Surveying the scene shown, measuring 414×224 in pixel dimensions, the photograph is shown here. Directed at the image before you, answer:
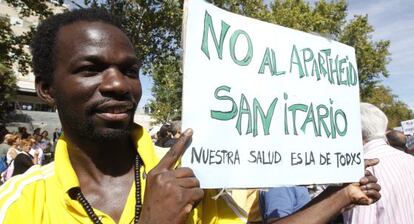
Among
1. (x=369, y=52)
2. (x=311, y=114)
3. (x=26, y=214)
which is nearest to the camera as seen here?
(x=26, y=214)

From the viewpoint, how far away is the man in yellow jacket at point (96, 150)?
1.38 metres

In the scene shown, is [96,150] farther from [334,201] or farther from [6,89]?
[6,89]

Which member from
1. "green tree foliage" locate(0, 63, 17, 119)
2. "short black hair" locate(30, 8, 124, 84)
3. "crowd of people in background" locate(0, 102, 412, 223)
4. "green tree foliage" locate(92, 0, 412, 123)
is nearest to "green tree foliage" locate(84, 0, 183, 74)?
"green tree foliage" locate(92, 0, 412, 123)

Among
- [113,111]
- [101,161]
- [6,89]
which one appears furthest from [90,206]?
[6,89]

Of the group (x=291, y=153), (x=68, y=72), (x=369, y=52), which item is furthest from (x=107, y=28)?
(x=369, y=52)

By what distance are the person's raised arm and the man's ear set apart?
3.00 ft

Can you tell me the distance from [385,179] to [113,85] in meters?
2.13

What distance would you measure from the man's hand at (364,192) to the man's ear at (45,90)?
1196 mm

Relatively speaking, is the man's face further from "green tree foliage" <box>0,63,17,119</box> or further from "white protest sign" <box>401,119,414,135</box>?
"green tree foliage" <box>0,63,17,119</box>

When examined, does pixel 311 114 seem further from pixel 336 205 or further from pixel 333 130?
pixel 336 205

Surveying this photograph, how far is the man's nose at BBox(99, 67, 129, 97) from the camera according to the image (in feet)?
4.54

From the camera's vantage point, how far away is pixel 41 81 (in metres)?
1.61

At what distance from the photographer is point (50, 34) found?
157 cm

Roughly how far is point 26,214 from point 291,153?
94 centimetres
